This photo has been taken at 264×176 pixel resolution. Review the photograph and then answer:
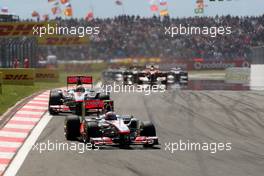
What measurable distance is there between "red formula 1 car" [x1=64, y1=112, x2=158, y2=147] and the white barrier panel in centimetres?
1909

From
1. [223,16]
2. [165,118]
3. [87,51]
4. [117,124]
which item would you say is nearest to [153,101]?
[165,118]

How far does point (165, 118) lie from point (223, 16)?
38.7 metres

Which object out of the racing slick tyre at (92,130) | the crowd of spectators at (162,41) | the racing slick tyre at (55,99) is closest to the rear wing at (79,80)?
the racing slick tyre at (55,99)

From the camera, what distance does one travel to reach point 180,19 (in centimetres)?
5716

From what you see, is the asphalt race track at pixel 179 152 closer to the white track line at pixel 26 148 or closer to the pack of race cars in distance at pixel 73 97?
the white track line at pixel 26 148

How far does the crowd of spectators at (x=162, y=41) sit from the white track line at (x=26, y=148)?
3424 centimetres

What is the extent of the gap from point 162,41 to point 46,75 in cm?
1823

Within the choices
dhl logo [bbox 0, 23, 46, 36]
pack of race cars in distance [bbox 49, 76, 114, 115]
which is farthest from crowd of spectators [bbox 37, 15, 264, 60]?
pack of race cars in distance [bbox 49, 76, 114, 115]

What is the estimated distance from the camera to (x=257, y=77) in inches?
1271

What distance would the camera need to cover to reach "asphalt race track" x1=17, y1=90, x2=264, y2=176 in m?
9.80

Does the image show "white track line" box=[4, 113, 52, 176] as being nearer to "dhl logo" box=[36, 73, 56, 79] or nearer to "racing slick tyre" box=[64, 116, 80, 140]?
"racing slick tyre" box=[64, 116, 80, 140]

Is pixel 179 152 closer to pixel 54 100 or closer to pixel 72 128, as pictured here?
pixel 72 128

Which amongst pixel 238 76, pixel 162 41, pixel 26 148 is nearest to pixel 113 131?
pixel 26 148

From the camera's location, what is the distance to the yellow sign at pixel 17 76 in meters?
27.6
